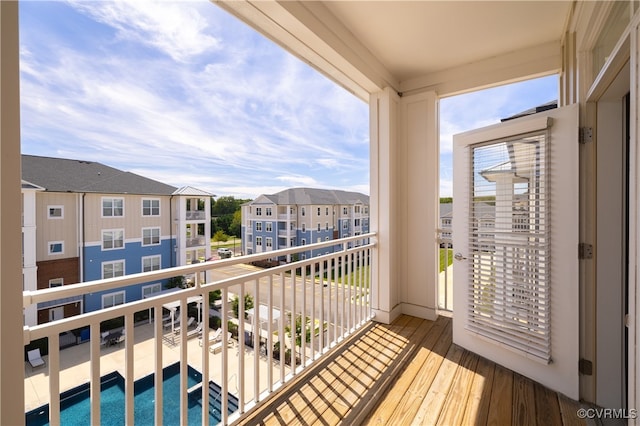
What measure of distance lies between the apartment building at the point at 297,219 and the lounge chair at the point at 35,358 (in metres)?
0.91

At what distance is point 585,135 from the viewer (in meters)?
1.80

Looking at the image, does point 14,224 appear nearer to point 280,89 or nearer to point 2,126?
point 2,126

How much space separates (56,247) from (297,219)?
4.10 feet

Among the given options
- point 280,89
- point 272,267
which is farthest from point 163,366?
point 280,89

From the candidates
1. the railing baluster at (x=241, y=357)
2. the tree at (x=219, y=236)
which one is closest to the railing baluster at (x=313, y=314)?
the railing baluster at (x=241, y=357)

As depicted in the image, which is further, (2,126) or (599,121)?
(599,121)

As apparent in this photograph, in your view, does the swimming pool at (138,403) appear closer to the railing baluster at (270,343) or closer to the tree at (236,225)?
the railing baluster at (270,343)

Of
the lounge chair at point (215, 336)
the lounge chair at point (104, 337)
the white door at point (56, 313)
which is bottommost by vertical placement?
the lounge chair at point (215, 336)

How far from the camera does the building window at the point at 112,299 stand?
1142 mm

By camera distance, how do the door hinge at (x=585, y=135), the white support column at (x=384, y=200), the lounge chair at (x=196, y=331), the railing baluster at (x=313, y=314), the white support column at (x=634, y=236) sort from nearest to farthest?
the white support column at (x=634, y=236), the lounge chair at (x=196, y=331), the door hinge at (x=585, y=135), the railing baluster at (x=313, y=314), the white support column at (x=384, y=200)

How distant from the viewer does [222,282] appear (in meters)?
1.53

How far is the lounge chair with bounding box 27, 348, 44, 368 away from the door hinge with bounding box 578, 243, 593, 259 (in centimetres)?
278

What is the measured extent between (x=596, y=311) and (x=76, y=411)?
9.05 ft

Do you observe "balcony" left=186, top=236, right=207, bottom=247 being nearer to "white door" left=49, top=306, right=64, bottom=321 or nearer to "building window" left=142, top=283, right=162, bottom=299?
"building window" left=142, top=283, right=162, bottom=299
